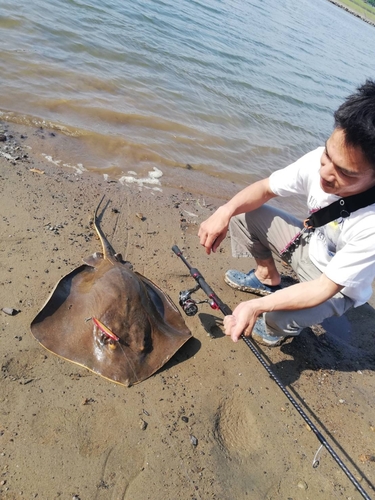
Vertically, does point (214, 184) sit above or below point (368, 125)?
below

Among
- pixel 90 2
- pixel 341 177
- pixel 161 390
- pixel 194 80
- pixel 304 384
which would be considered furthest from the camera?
pixel 90 2

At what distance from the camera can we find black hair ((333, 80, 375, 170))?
228cm

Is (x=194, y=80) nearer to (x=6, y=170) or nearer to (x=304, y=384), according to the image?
(x=6, y=170)

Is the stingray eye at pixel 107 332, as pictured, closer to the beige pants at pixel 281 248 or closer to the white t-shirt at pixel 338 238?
the beige pants at pixel 281 248

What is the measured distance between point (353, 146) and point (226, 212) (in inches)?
50.4

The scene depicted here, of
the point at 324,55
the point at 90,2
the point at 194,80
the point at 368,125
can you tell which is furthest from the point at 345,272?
the point at 324,55

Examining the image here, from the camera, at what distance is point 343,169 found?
253cm

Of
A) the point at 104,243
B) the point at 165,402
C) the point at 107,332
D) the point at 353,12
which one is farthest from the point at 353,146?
the point at 353,12

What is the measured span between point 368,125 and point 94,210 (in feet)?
10.6

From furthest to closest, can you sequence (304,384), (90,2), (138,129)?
(90,2) < (138,129) < (304,384)

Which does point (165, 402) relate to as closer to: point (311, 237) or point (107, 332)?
point (107, 332)

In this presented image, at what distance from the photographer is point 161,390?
3.04 meters

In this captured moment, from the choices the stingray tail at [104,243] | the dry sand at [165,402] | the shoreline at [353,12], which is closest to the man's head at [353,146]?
the dry sand at [165,402]

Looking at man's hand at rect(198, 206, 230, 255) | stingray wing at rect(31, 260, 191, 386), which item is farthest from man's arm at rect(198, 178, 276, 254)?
stingray wing at rect(31, 260, 191, 386)
